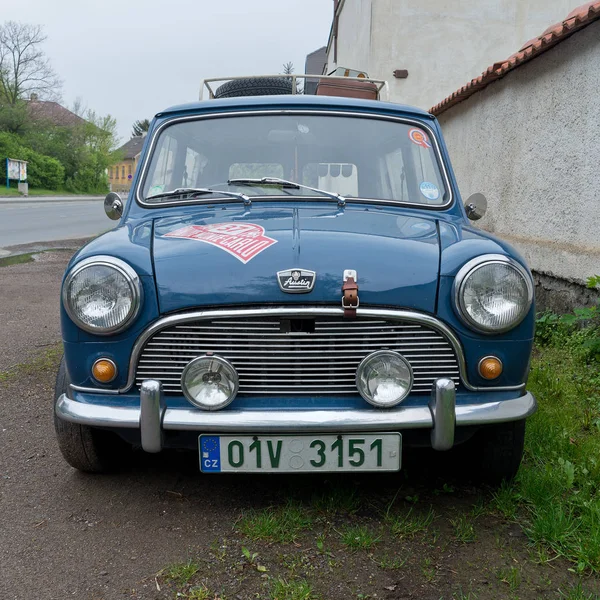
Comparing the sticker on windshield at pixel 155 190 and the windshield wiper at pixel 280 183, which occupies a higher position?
the windshield wiper at pixel 280 183

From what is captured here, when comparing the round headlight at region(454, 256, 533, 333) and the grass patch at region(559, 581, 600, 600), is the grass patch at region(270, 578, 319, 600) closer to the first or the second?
the grass patch at region(559, 581, 600, 600)

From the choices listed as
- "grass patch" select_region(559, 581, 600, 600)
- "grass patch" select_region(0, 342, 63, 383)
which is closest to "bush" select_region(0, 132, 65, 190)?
"grass patch" select_region(0, 342, 63, 383)

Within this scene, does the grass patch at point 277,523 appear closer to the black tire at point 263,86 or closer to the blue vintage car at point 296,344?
the blue vintage car at point 296,344

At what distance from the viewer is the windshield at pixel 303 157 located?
3.27 meters

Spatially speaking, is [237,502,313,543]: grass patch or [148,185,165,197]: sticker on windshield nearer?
[237,502,313,543]: grass patch

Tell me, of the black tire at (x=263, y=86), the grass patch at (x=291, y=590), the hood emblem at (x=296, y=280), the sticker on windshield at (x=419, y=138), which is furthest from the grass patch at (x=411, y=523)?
the black tire at (x=263, y=86)

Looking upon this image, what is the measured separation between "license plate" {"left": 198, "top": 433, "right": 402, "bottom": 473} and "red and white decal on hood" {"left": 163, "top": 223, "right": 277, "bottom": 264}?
65 centimetres

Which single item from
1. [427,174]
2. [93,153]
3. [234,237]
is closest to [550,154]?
[427,174]

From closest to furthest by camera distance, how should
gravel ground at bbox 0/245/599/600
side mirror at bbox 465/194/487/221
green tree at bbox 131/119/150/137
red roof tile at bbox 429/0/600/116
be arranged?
1. gravel ground at bbox 0/245/599/600
2. side mirror at bbox 465/194/487/221
3. red roof tile at bbox 429/0/600/116
4. green tree at bbox 131/119/150/137

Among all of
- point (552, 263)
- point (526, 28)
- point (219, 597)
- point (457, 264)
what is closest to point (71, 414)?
point (219, 597)

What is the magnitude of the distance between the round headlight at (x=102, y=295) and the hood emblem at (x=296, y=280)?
505mm

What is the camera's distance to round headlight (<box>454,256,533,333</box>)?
234 centimetres

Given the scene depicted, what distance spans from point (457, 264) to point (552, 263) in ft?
10.6

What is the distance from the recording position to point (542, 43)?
546 cm
